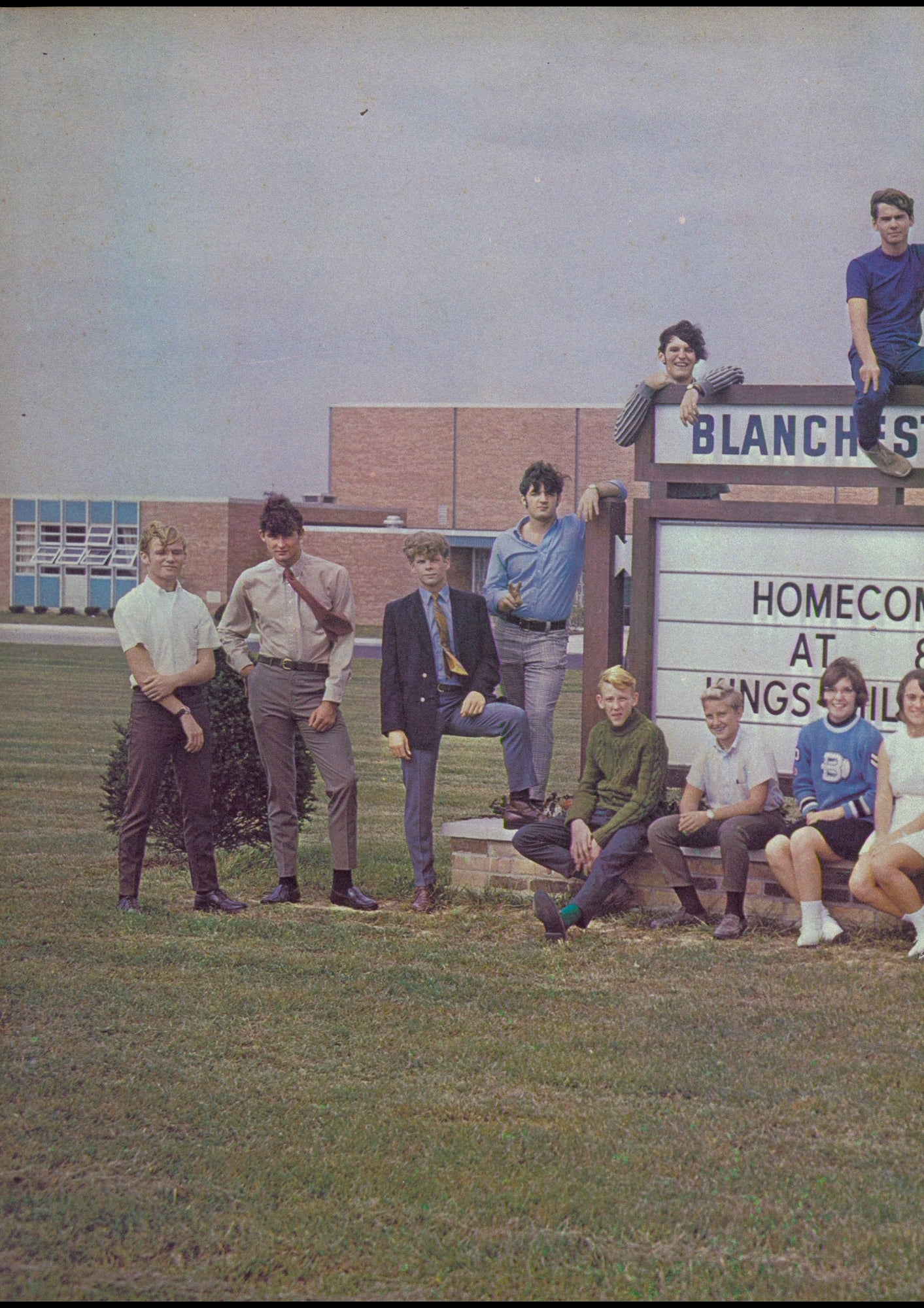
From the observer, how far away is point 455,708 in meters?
8.84

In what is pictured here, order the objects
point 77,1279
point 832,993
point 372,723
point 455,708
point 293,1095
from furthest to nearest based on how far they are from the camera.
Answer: point 372,723
point 455,708
point 832,993
point 293,1095
point 77,1279

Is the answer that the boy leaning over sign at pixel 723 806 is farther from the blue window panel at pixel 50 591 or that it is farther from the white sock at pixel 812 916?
the blue window panel at pixel 50 591

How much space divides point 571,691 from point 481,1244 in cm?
2100

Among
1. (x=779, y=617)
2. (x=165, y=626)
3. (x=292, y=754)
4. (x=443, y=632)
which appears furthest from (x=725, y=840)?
(x=165, y=626)

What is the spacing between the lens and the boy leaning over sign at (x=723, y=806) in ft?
27.0

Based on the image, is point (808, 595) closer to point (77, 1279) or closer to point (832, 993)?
point (832, 993)

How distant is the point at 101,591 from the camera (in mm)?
55344

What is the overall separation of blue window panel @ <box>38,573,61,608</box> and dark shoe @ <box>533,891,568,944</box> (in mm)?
49325

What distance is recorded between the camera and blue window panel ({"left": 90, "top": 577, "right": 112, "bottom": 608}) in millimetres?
55219

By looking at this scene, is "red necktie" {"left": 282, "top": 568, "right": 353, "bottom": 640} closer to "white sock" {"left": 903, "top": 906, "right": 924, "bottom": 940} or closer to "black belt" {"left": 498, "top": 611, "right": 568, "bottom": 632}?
"black belt" {"left": 498, "top": 611, "right": 568, "bottom": 632}

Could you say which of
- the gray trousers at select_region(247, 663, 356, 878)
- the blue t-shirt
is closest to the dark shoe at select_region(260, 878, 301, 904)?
the gray trousers at select_region(247, 663, 356, 878)

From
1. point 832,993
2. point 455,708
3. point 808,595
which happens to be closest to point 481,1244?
point 832,993

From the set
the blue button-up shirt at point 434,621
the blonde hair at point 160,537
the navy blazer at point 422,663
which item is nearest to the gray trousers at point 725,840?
the navy blazer at point 422,663

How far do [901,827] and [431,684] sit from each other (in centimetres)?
250
